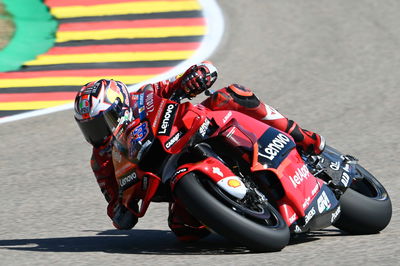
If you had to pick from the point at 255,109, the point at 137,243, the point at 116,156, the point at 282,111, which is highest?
the point at 255,109

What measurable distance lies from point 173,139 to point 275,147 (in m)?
0.65

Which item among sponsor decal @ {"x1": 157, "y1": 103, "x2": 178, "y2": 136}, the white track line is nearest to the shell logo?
sponsor decal @ {"x1": 157, "y1": 103, "x2": 178, "y2": 136}

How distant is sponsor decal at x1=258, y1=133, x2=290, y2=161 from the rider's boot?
66 centimetres

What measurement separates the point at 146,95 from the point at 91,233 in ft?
4.13

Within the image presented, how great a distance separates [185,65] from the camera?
11031mm

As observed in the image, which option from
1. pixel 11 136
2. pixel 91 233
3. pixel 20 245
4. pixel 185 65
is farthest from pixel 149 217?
pixel 185 65

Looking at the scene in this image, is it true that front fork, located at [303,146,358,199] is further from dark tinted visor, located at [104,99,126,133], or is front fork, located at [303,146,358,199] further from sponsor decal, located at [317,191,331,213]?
dark tinted visor, located at [104,99,126,133]


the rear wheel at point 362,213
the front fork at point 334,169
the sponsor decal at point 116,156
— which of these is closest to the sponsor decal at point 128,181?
the sponsor decal at point 116,156

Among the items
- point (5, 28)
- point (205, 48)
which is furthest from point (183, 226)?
point (5, 28)

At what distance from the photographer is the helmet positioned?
5258 mm

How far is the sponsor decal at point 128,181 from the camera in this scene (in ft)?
17.5

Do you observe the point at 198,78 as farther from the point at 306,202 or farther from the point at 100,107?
the point at 306,202

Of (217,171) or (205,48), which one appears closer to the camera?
(217,171)

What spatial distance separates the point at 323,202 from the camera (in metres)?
5.51
